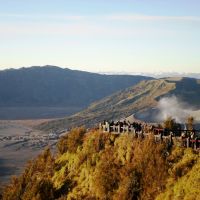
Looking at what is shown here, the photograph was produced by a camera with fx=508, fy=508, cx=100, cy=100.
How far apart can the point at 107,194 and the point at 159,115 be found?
466 ft

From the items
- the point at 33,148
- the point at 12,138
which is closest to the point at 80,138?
the point at 33,148

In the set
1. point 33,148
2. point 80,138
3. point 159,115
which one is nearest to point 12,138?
point 33,148

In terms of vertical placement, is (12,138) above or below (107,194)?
below

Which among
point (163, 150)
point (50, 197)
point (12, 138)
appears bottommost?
point (12, 138)

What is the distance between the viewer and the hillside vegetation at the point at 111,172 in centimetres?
3828

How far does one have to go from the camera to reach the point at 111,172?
4344 cm

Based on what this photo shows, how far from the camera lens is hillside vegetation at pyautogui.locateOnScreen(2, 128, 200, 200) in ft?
126

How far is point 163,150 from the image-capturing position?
41281 millimetres

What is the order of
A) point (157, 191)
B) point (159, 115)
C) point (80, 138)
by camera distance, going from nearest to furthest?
point (157, 191)
point (80, 138)
point (159, 115)

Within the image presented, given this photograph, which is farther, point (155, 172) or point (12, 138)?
point (12, 138)

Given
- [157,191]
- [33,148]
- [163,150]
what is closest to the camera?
[157,191]

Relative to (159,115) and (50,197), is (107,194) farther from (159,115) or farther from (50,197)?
(159,115)

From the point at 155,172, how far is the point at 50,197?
1255 cm

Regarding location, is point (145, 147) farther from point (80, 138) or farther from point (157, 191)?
point (80, 138)
